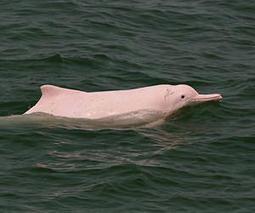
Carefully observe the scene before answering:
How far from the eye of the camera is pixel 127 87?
22094 millimetres

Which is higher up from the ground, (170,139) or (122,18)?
(122,18)

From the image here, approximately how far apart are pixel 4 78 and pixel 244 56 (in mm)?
6096

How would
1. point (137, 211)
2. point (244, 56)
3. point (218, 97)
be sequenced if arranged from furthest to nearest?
point (244, 56), point (218, 97), point (137, 211)

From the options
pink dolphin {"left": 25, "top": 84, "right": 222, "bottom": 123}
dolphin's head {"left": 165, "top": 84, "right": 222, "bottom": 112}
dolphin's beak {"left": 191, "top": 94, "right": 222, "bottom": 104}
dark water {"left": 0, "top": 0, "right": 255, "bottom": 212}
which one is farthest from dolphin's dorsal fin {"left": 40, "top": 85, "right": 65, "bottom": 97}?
dolphin's beak {"left": 191, "top": 94, "right": 222, "bottom": 104}

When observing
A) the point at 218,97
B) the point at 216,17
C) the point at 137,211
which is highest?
A: the point at 216,17

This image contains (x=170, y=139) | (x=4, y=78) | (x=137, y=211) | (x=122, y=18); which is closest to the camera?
(x=137, y=211)

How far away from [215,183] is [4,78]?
7231 millimetres

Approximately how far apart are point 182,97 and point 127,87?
226 cm

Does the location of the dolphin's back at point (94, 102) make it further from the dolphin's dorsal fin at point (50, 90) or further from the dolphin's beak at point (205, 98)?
the dolphin's beak at point (205, 98)

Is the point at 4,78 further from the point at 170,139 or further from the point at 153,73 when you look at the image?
the point at 170,139

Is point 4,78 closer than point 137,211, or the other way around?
point 137,211

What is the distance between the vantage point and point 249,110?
67.9ft

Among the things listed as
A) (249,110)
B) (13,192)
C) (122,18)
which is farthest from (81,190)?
(122,18)

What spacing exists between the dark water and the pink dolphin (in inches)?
15.5
